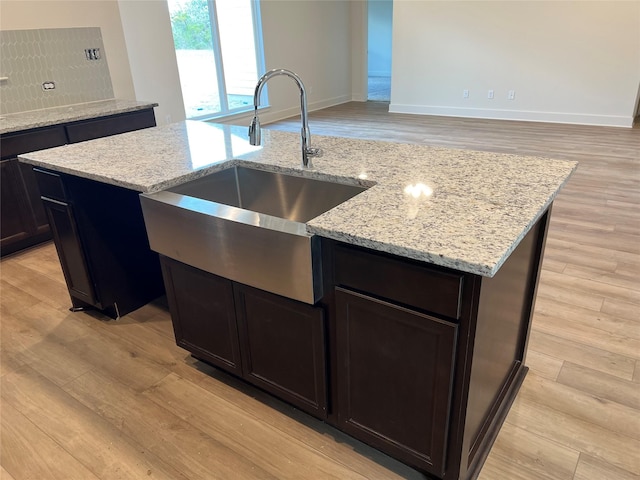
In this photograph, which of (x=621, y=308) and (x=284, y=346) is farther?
(x=621, y=308)

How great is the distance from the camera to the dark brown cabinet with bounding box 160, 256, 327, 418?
5.03 feet

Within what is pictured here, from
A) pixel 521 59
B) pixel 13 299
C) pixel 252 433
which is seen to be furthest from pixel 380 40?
pixel 252 433

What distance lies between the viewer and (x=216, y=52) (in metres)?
6.14

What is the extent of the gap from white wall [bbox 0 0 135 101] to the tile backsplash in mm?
58

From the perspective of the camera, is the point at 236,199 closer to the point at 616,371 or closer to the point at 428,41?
the point at 616,371

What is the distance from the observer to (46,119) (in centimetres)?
329

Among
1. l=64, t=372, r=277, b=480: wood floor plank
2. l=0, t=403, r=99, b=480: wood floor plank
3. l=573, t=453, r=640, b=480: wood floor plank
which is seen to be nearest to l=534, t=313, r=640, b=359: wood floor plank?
l=573, t=453, r=640, b=480: wood floor plank

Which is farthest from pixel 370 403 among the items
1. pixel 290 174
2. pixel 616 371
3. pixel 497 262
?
pixel 616 371

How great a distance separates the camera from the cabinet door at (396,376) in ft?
4.14

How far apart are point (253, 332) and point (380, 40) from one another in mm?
12513

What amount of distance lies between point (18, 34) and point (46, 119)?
0.84 metres

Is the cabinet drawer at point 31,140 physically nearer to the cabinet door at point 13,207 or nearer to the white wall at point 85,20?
the cabinet door at point 13,207

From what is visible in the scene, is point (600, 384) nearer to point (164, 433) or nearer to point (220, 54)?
point (164, 433)

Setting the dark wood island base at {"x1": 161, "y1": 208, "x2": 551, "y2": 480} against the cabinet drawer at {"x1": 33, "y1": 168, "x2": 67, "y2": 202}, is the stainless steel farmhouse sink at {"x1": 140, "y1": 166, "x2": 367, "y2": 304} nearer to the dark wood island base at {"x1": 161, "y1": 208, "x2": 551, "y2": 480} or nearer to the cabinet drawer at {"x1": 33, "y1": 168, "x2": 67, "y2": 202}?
the dark wood island base at {"x1": 161, "y1": 208, "x2": 551, "y2": 480}
